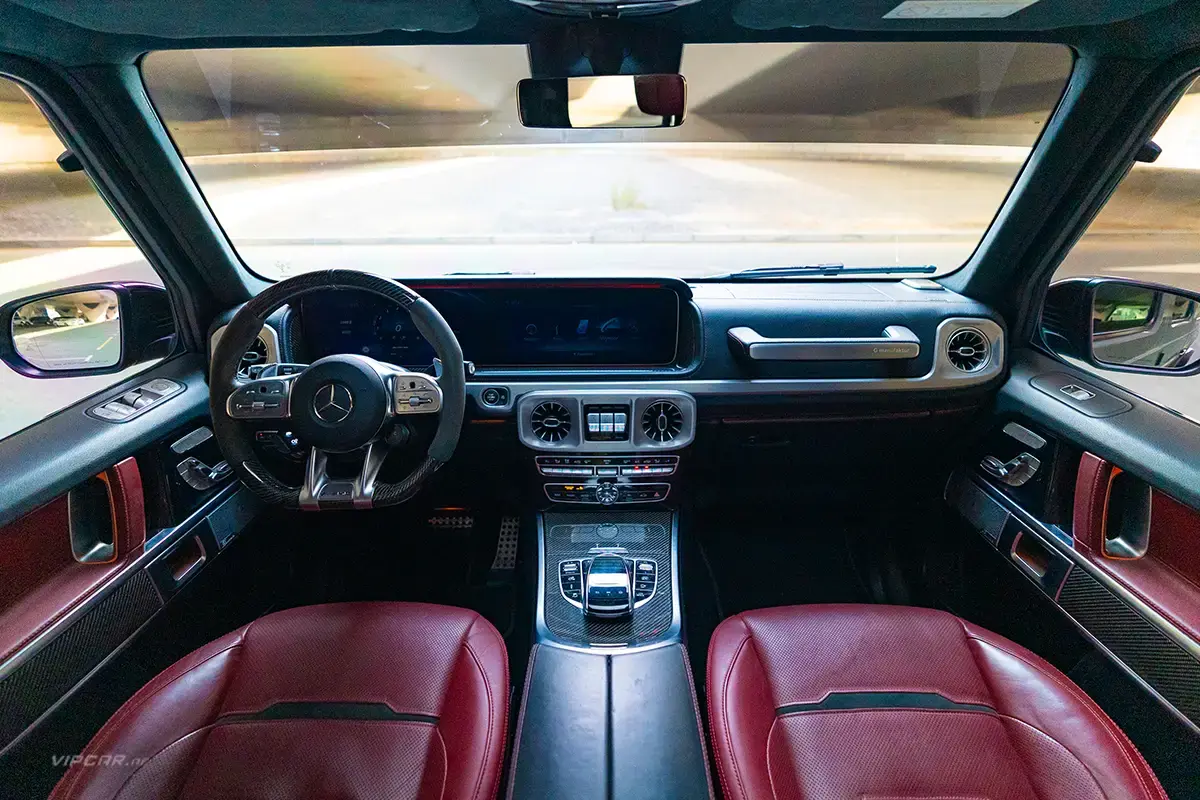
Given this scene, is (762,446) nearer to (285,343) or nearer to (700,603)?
(700,603)

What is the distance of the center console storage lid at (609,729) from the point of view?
160cm

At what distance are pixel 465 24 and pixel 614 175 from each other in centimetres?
91

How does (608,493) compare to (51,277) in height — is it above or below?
below

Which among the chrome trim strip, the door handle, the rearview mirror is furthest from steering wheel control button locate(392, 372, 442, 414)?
the door handle

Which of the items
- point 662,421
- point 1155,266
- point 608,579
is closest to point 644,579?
point 608,579

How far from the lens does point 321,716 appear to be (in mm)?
1563

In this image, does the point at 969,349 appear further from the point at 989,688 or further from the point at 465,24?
the point at 465,24

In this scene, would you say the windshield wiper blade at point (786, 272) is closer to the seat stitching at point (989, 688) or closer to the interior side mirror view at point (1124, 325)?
the interior side mirror view at point (1124, 325)

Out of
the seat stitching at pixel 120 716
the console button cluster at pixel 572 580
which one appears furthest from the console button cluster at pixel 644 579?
the seat stitching at pixel 120 716

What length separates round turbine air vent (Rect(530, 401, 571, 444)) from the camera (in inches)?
95.5

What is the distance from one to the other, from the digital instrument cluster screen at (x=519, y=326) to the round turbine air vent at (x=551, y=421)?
0.71ft

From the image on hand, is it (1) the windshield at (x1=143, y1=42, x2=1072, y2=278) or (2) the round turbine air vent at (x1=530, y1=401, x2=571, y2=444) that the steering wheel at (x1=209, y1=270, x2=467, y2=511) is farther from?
(1) the windshield at (x1=143, y1=42, x2=1072, y2=278)

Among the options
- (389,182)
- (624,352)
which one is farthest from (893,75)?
(389,182)

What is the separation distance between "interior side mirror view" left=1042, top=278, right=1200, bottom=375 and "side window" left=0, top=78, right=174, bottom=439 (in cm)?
333
